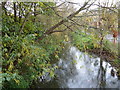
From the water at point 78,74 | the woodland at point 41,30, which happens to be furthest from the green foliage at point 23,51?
the water at point 78,74

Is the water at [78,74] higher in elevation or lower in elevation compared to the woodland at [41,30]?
lower

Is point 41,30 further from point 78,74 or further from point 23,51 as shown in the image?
point 78,74

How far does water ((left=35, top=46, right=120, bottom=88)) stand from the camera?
2230mm

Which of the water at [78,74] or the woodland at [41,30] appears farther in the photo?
the water at [78,74]

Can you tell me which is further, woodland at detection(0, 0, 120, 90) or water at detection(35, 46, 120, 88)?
water at detection(35, 46, 120, 88)

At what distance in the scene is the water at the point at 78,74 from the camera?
2230 millimetres

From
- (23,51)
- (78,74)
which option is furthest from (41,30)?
(78,74)

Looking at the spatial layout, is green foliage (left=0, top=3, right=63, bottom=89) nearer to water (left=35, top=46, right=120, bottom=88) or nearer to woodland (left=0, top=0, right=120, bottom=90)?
woodland (left=0, top=0, right=120, bottom=90)

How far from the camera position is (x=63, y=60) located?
262cm

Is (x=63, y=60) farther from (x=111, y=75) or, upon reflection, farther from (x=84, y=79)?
(x=111, y=75)

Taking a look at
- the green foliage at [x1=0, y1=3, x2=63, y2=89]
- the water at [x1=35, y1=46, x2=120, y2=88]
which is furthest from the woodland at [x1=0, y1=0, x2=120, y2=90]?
the water at [x1=35, y1=46, x2=120, y2=88]

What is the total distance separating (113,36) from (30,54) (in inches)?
33.5

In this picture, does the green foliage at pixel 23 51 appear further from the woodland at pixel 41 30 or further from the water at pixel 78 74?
the water at pixel 78 74

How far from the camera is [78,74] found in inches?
100.0
